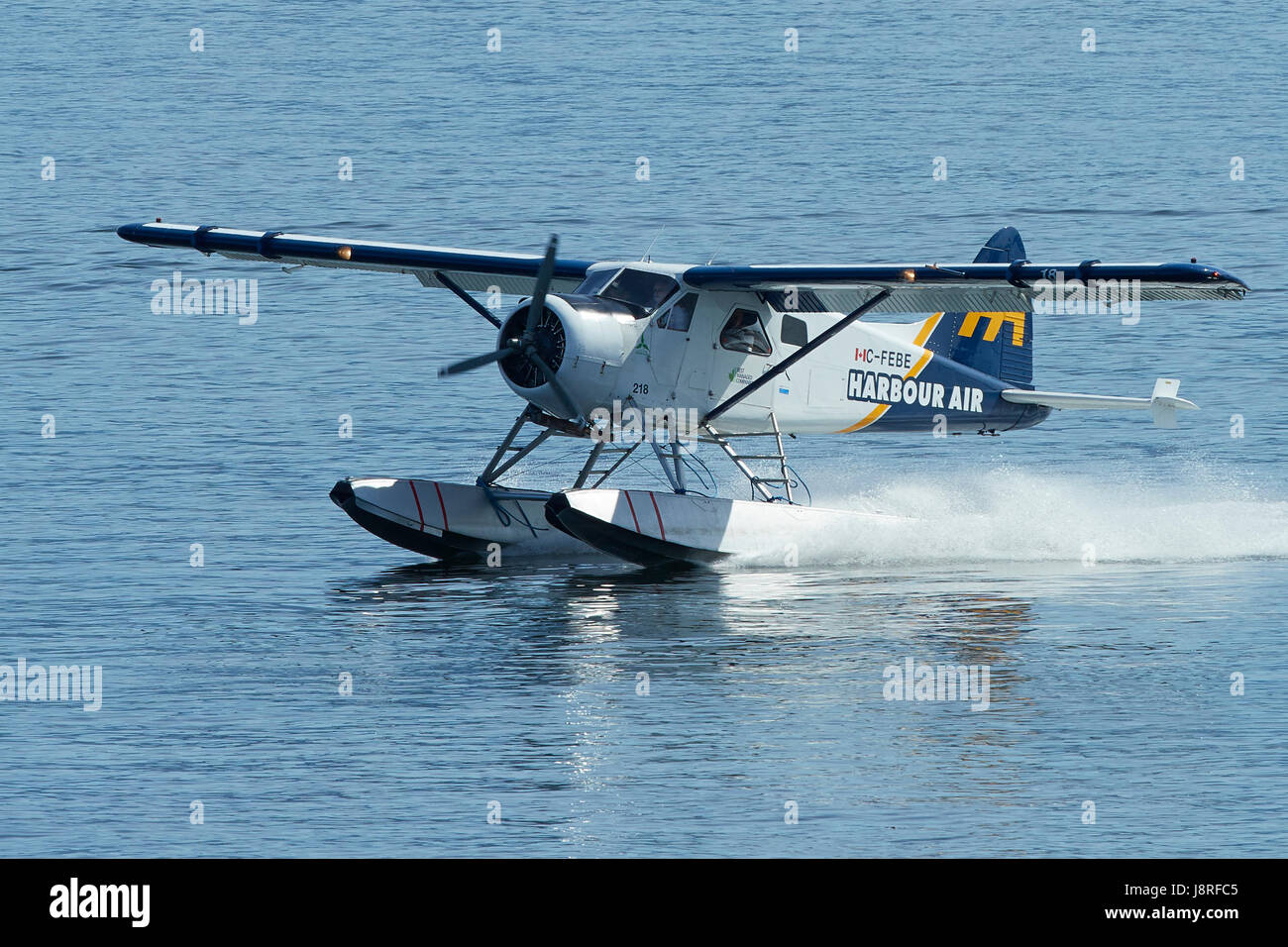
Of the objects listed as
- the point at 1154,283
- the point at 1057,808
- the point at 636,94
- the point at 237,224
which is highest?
the point at 636,94

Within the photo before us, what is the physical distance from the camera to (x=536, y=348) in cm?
1877

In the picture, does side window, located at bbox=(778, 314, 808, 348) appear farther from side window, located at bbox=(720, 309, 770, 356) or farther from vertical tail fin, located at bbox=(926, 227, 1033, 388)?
vertical tail fin, located at bbox=(926, 227, 1033, 388)

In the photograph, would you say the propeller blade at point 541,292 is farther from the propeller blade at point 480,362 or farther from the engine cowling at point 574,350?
the propeller blade at point 480,362

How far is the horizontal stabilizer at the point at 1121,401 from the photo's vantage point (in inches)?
829

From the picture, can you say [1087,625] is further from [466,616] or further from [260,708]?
[260,708]

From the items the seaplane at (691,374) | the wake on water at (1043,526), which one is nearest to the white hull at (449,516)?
the seaplane at (691,374)


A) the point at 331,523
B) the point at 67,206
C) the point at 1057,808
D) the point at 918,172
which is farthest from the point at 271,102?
the point at 1057,808

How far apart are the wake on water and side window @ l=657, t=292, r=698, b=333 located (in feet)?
7.90

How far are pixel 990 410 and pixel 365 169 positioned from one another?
45.4 m

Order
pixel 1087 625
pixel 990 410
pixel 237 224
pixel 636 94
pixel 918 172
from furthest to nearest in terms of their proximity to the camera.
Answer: pixel 636 94
pixel 918 172
pixel 237 224
pixel 990 410
pixel 1087 625

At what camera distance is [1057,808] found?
1177 centimetres

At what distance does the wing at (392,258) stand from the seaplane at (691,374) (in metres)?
0.03
